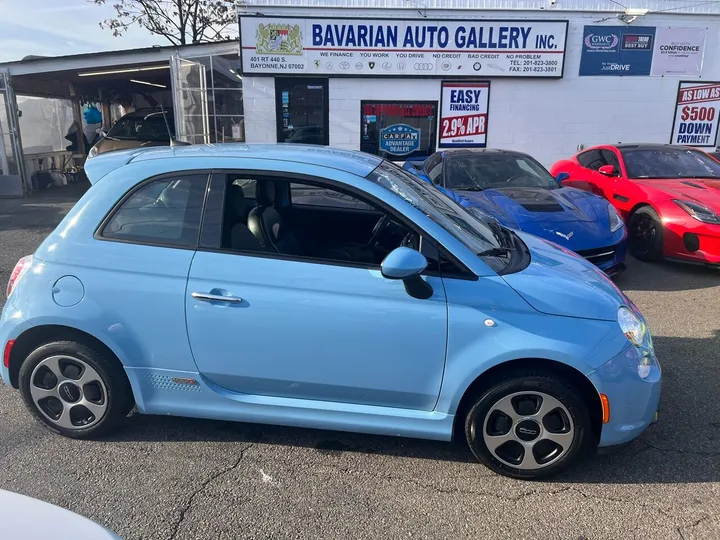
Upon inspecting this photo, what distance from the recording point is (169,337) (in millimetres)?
2826

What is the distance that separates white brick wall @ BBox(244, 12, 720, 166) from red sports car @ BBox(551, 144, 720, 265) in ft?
13.8

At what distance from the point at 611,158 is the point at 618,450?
5.93m

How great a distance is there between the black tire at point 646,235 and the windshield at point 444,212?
3.77 meters

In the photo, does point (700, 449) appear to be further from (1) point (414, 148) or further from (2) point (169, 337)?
(1) point (414, 148)

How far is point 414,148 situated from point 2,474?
428 inches

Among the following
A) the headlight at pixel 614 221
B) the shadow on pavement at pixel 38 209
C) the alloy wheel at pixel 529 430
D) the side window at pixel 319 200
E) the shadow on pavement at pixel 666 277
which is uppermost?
the side window at pixel 319 200

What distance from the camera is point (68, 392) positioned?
119 inches

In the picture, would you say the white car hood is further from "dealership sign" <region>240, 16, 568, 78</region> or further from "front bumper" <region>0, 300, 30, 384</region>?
"dealership sign" <region>240, 16, 568, 78</region>

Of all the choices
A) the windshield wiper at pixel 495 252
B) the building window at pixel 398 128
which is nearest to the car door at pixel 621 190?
the windshield wiper at pixel 495 252

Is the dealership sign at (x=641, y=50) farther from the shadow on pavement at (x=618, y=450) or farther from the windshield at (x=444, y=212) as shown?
the shadow on pavement at (x=618, y=450)

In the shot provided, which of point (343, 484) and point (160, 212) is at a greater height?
point (160, 212)

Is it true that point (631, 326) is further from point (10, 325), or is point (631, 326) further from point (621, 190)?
point (621, 190)

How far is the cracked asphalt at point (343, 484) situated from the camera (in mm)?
2455

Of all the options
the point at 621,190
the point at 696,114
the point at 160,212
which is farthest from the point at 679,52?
the point at 160,212
